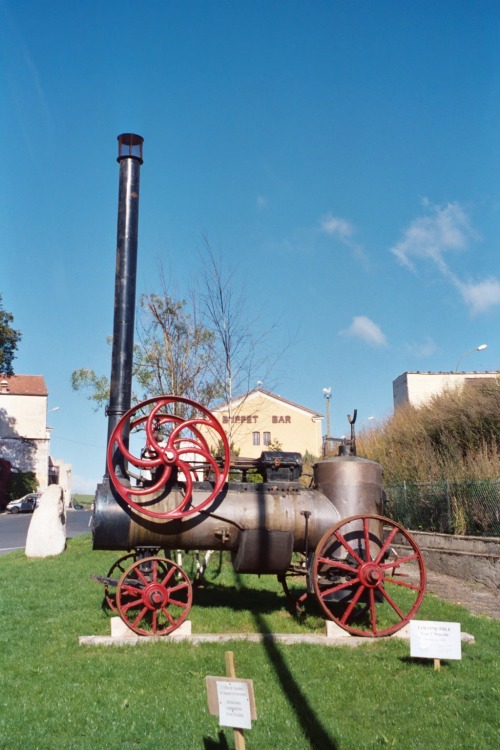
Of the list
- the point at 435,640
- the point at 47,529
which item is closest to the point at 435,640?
the point at 435,640

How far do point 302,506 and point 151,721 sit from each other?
11.5ft

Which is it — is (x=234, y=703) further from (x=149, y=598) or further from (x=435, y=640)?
(x=149, y=598)

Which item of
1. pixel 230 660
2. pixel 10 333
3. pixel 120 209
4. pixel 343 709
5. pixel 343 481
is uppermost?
pixel 10 333

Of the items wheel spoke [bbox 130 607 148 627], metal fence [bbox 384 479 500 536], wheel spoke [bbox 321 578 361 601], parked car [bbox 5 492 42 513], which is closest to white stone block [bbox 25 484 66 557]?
metal fence [bbox 384 479 500 536]

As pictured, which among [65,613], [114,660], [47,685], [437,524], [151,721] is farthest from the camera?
[437,524]

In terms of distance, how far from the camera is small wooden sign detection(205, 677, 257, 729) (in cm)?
376

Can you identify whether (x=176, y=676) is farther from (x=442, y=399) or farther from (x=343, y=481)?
(x=442, y=399)

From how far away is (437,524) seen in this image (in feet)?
48.5

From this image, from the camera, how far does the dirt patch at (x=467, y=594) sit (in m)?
9.74

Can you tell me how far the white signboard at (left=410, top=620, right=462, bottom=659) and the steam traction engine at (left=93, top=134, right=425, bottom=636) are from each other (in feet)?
4.21

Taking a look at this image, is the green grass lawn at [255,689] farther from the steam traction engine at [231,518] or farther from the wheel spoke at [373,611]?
the steam traction engine at [231,518]

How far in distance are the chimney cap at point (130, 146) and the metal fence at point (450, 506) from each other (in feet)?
24.8

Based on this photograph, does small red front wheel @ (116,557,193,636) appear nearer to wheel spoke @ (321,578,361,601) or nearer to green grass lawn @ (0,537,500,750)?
green grass lawn @ (0,537,500,750)

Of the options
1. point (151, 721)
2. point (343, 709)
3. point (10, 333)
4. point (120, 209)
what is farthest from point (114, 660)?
point (10, 333)
